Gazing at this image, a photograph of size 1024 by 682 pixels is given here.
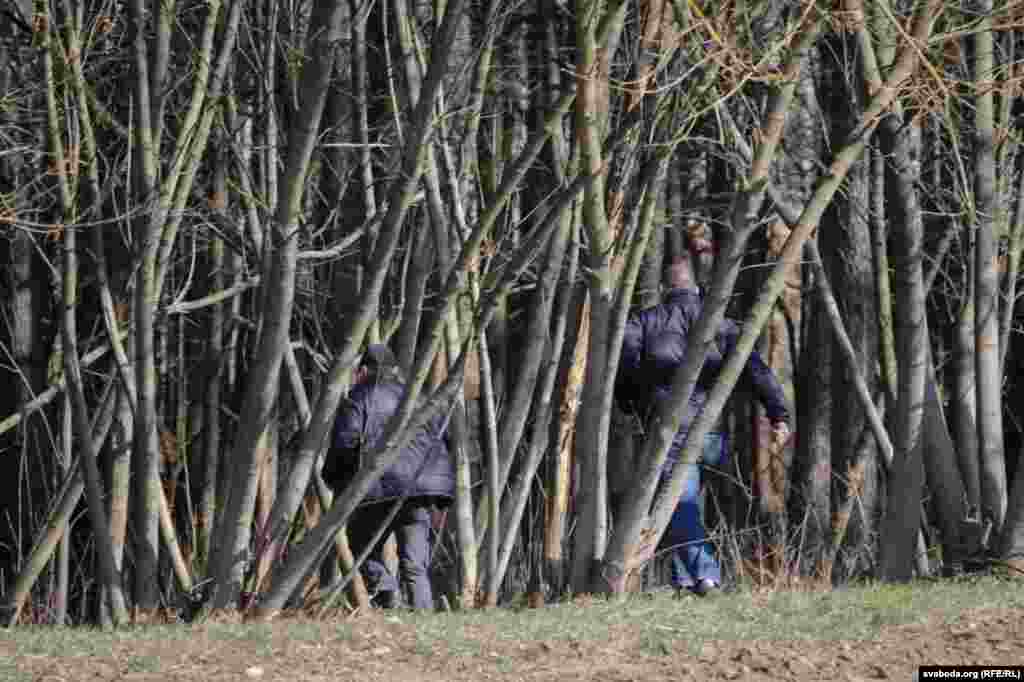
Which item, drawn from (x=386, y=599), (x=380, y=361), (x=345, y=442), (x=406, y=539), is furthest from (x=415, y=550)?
(x=380, y=361)

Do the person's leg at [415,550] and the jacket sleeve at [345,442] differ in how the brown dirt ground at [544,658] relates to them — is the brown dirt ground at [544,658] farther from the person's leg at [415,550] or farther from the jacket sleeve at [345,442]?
the person's leg at [415,550]

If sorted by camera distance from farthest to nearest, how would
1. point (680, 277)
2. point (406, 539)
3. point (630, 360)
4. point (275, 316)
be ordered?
1. point (680, 277)
2. point (630, 360)
3. point (406, 539)
4. point (275, 316)

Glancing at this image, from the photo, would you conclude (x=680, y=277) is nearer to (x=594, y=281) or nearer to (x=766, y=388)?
(x=766, y=388)

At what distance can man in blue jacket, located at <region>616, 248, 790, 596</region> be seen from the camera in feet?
29.0

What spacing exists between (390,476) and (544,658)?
2613 millimetres

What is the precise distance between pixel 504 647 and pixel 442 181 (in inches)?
130

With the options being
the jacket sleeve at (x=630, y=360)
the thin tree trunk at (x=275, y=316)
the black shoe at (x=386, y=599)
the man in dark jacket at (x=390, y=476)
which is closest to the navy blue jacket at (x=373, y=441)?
the man in dark jacket at (x=390, y=476)

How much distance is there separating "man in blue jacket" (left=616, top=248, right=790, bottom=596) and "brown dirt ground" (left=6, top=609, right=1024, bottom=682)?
2249mm

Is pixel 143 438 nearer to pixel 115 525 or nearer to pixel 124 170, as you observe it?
pixel 115 525

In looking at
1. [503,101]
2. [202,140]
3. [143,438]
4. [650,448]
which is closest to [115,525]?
[143,438]

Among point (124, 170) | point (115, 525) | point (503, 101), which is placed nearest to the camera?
point (115, 525)

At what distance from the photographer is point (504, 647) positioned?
21.2 ft

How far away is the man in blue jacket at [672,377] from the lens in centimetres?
885

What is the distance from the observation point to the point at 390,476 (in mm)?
8773
